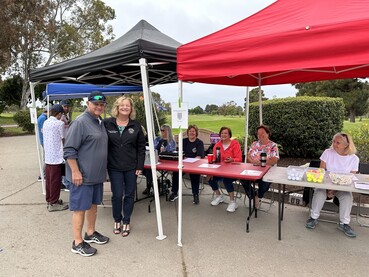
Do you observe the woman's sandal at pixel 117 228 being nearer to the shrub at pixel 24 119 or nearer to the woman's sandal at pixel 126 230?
the woman's sandal at pixel 126 230

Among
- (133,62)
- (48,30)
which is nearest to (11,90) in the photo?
(48,30)

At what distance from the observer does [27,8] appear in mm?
18328

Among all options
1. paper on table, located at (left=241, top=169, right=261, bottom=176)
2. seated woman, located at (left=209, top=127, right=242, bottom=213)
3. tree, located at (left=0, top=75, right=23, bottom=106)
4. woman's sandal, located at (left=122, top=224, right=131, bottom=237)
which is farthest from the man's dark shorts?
tree, located at (left=0, top=75, right=23, bottom=106)

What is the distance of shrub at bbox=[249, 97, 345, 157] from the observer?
6.30 m

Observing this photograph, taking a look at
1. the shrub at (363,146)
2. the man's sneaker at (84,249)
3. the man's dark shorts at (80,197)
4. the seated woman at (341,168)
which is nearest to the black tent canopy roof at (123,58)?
the man's dark shorts at (80,197)

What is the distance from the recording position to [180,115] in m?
3.04

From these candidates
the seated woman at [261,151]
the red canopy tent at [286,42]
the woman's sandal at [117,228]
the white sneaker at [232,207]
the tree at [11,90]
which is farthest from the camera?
the tree at [11,90]

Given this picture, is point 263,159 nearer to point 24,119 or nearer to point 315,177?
point 315,177

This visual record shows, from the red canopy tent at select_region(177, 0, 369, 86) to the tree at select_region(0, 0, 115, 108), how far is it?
19.1 meters

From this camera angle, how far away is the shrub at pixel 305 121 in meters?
6.30

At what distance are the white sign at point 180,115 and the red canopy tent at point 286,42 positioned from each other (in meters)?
0.32

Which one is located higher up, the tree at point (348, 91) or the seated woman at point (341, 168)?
the tree at point (348, 91)

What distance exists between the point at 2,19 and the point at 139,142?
18.8 m

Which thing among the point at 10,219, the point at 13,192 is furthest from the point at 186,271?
the point at 13,192
